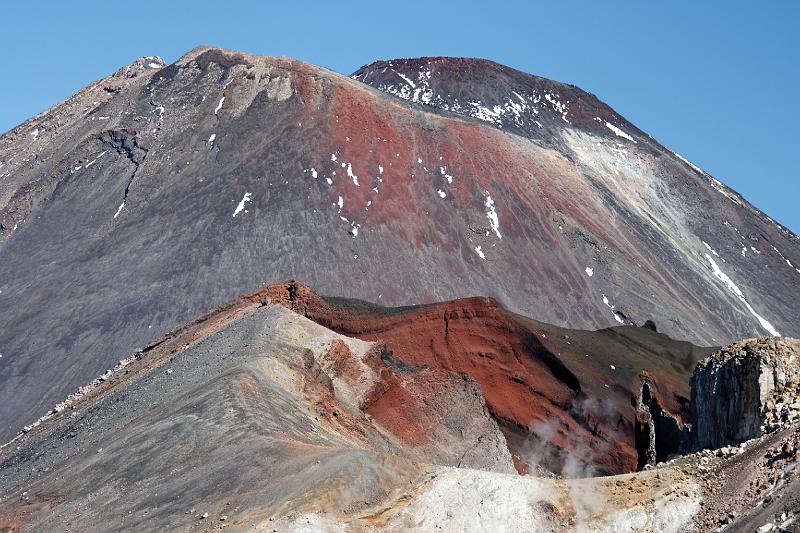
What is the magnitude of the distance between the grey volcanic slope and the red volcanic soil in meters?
20.5

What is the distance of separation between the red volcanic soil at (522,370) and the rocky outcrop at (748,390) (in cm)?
1152

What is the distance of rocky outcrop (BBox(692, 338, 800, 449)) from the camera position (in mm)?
31406

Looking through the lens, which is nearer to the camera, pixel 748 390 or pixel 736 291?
pixel 748 390

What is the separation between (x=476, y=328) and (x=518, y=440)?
5.60 m

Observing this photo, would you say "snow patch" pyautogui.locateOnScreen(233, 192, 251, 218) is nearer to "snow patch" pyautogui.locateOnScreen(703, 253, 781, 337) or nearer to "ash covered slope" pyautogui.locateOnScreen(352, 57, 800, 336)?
"ash covered slope" pyautogui.locateOnScreen(352, 57, 800, 336)

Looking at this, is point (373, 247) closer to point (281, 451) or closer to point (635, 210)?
point (635, 210)

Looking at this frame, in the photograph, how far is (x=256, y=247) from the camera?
7544cm

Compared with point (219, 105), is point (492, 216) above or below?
below

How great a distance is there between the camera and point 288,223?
77.6 m

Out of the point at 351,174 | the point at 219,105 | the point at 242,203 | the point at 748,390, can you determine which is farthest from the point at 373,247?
the point at 748,390

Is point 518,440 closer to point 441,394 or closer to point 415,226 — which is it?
point 441,394

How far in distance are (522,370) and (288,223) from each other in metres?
30.4

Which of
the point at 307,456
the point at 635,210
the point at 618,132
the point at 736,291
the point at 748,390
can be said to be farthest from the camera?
the point at 618,132

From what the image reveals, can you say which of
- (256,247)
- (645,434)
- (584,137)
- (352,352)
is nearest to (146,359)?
(352,352)
